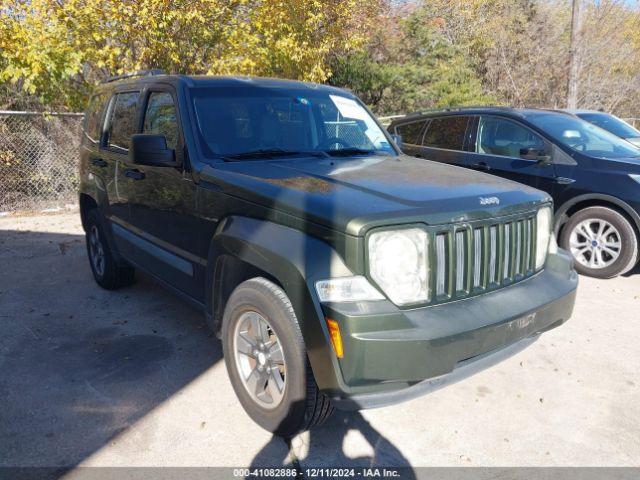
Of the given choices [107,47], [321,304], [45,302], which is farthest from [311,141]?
[107,47]

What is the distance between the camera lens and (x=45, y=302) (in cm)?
520

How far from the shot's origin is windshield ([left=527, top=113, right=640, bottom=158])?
6.23 metres

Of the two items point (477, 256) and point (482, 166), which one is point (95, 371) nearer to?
point (477, 256)

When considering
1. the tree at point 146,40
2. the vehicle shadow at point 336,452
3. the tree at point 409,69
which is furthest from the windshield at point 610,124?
the tree at point 409,69

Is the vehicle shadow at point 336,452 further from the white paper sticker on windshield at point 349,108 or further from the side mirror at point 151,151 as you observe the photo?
the white paper sticker on windshield at point 349,108

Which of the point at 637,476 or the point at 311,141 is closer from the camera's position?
the point at 637,476

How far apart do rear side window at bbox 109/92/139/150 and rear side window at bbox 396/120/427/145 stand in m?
4.16

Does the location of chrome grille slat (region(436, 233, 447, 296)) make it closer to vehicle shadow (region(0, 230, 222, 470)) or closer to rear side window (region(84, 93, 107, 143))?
vehicle shadow (region(0, 230, 222, 470))

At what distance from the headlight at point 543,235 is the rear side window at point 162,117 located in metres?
2.38

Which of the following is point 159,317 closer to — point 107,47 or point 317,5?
point 107,47

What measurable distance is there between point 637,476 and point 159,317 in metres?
3.63

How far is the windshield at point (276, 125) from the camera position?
145 inches

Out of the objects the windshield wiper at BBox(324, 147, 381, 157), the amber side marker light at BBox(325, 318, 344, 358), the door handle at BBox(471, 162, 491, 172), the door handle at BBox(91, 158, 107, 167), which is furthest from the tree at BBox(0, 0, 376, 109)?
the amber side marker light at BBox(325, 318, 344, 358)

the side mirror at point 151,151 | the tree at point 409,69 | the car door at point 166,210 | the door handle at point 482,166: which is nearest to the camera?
the side mirror at point 151,151
